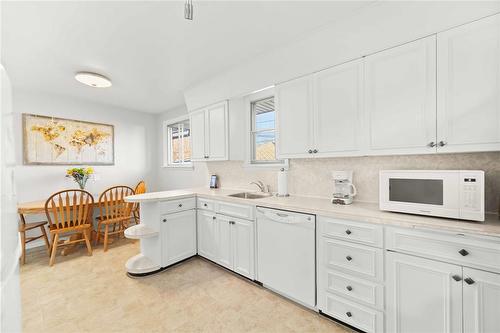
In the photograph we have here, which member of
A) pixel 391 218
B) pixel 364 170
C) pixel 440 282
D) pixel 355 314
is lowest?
pixel 355 314

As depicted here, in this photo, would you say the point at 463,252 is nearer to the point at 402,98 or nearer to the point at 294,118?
the point at 402,98

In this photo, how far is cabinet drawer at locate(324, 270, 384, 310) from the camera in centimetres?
147

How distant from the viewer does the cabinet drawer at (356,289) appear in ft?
4.81

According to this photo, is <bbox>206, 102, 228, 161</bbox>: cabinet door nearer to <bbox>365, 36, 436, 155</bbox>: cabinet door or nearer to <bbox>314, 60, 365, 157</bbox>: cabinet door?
<bbox>314, 60, 365, 157</bbox>: cabinet door

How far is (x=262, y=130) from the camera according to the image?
294cm

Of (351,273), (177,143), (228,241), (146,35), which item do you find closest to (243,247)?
(228,241)

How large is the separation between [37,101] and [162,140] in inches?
83.5

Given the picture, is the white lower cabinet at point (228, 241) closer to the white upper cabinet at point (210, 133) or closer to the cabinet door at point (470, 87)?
the white upper cabinet at point (210, 133)

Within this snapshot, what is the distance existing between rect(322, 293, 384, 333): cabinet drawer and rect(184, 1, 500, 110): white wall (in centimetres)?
200

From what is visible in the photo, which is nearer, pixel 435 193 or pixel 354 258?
pixel 435 193

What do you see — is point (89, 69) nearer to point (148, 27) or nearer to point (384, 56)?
point (148, 27)

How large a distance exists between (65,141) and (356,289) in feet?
15.9

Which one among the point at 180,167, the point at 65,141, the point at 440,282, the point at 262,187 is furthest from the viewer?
the point at 180,167

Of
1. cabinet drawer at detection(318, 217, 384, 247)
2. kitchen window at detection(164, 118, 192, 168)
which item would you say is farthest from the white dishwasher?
kitchen window at detection(164, 118, 192, 168)
